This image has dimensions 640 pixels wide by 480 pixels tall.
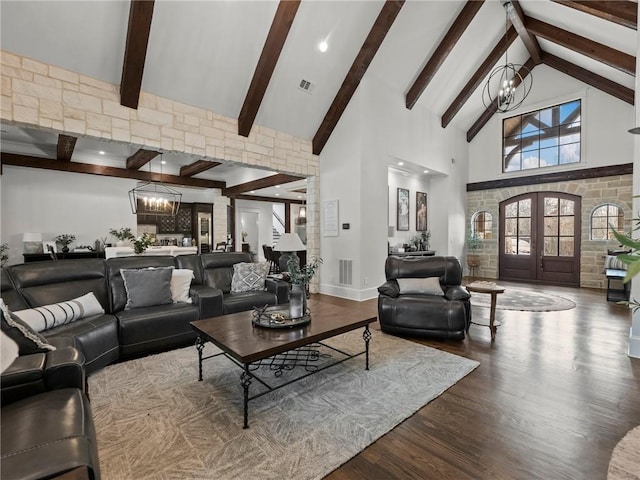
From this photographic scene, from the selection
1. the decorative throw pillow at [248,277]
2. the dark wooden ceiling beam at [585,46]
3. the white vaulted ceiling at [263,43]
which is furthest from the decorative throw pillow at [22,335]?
the dark wooden ceiling beam at [585,46]

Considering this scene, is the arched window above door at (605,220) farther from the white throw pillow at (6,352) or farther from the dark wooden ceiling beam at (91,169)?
the dark wooden ceiling beam at (91,169)

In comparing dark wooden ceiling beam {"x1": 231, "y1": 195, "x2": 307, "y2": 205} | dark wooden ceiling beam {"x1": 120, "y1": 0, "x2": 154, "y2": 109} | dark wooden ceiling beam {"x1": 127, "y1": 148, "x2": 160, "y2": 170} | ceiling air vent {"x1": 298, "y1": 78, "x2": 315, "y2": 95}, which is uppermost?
ceiling air vent {"x1": 298, "y1": 78, "x2": 315, "y2": 95}

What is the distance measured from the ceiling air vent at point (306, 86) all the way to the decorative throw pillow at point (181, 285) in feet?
11.8

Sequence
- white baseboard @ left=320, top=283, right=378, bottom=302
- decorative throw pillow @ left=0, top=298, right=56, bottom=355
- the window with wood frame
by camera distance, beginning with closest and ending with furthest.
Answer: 1. decorative throw pillow @ left=0, top=298, right=56, bottom=355
2. white baseboard @ left=320, top=283, right=378, bottom=302
3. the window with wood frame

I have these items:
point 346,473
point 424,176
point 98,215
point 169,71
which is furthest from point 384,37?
point 98,215

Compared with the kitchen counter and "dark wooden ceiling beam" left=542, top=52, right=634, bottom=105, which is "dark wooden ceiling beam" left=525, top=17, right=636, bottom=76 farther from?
the kitchen counter

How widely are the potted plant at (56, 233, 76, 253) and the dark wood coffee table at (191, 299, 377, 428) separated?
654cm

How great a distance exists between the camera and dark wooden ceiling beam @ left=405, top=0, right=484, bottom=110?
538cm

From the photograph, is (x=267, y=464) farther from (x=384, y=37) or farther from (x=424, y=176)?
(x=424, y=176)

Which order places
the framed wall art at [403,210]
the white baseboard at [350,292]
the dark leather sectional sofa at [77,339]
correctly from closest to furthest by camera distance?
the dark leather sectional sofa at [77,339], the white baseboard at [350,292], the framed wall art at [403,210]

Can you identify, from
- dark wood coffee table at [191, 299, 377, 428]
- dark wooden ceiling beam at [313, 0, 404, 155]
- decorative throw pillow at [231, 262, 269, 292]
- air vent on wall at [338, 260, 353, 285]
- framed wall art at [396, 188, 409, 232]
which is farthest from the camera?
framed wall art at [396, 188, 409, 232]

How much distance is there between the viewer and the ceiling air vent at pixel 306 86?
5.27m

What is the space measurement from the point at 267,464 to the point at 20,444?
3.61 feet

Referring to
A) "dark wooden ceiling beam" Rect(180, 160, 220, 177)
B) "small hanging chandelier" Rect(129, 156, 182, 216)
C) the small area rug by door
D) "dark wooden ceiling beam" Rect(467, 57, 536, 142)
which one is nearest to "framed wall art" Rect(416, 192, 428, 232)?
"dark wooden ceiling beam" Rect(467, 57, 536, 142)
